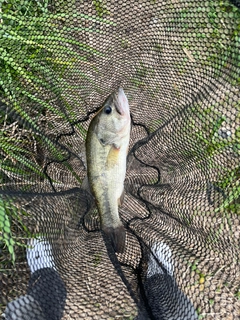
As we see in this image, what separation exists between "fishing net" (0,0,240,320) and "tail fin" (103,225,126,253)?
2.7 inches

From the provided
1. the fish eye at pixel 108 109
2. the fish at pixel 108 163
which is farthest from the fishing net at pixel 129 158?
the fish eye at pixel 108 109

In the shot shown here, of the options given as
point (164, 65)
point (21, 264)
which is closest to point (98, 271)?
point (21, 264)

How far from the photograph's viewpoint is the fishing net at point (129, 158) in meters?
1.97

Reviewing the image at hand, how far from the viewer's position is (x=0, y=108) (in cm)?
227

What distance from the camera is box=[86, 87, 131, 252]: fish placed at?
82.1 inches

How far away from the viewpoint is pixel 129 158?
2.47 metres

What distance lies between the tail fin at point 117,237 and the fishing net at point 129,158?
0.07m

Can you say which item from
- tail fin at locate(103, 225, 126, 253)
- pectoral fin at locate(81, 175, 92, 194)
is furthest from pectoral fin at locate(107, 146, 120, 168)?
tail fin at locate(103, 225, 126, 253)

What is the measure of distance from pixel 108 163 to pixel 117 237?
45cm

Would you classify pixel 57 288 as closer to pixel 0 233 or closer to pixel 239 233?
pixel 0 233

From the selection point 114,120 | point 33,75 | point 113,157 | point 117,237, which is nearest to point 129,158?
point 113,157

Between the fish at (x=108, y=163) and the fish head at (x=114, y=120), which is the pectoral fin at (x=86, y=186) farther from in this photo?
the fish head at (x=114, y=120)

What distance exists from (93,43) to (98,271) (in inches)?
59.5

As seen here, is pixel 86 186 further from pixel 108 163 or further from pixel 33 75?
pixel 33 75
